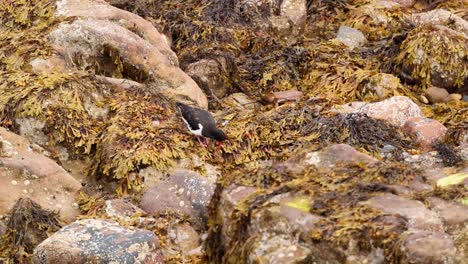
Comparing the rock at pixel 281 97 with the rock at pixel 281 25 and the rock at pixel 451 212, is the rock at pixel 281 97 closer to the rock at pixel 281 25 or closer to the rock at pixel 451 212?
the rock at pixel 281 25

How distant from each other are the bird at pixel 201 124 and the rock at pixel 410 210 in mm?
4417

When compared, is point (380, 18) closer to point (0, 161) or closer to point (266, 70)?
point (266, 70)

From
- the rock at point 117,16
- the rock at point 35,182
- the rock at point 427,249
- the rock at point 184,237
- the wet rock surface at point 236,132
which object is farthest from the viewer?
the rock at point 117,16

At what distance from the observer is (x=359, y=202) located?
5.45 meters

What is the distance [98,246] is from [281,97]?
557 centimetres

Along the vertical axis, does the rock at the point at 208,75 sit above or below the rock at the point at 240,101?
above

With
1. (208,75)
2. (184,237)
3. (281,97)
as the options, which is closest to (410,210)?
(184,237)

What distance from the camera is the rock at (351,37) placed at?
13220 mm

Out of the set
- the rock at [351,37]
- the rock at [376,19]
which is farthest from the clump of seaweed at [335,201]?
the rock at [376,19]

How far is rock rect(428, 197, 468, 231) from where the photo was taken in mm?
5195

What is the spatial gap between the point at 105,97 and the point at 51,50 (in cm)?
114

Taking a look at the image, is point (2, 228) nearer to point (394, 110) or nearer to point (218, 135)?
point (218, 135)

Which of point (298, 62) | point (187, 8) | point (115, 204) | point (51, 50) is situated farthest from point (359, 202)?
point (187, 8)

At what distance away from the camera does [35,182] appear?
8.27 metres
